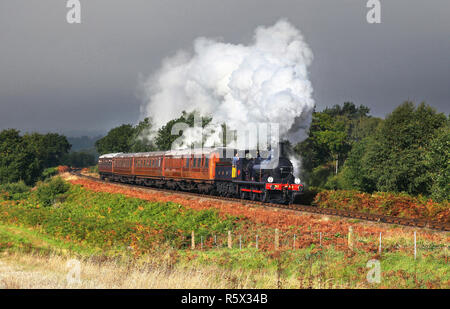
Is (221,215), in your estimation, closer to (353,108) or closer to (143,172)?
(143,172)

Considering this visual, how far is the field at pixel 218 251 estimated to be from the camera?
1220 centimetres

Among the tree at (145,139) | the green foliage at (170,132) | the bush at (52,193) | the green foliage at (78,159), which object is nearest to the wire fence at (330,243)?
the bush at (52,193)

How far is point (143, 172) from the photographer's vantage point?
159 feet

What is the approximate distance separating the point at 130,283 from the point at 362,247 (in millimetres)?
9232

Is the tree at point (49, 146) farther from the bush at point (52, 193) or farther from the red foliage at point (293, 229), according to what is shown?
the red foliage at point (293, 229)

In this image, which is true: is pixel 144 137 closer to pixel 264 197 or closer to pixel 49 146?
pixel 49 146

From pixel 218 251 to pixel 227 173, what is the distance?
1330cm

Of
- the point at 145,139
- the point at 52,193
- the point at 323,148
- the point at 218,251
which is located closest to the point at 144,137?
the point at 145,139

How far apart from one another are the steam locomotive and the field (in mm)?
2103

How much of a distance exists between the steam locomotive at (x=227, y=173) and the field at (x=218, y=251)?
6.90 ft

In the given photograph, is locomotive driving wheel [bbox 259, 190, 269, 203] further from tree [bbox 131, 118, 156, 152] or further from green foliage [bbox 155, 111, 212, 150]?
tree [bbox 131, 118, 156, 152]

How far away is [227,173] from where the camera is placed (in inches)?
1272

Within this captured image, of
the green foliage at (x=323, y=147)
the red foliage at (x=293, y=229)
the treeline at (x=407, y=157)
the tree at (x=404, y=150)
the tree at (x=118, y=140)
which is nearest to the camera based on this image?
the red foliage at (x=293, y=229)
